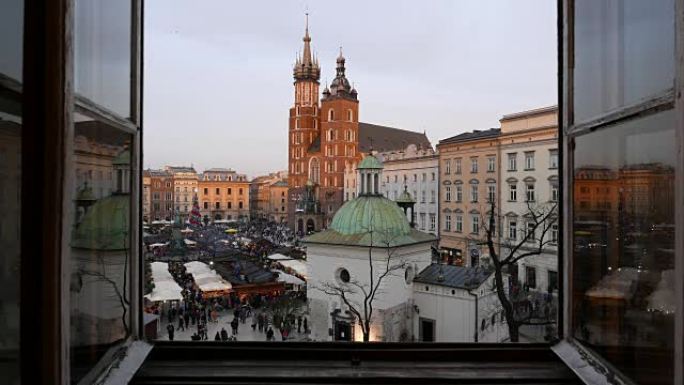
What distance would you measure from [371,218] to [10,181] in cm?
851

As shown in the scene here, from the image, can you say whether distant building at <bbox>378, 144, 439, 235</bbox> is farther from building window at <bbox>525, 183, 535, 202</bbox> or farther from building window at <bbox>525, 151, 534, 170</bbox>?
building window at <bbox>525, 183, 535, 202</bbox>

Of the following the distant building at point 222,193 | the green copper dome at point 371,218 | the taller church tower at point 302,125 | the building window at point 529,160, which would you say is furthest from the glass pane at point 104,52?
the taller church tower at point 302,125

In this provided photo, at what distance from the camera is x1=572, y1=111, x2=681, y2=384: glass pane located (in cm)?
86

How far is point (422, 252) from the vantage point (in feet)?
27.5

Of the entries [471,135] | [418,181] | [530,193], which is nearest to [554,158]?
[530,193]

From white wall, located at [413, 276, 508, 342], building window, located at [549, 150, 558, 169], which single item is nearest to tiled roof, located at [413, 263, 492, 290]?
white wall, located at [413, 276, 508, 342]

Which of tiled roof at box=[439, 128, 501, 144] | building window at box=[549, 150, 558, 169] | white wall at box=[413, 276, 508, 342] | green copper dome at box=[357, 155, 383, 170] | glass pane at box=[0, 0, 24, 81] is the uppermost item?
tiled roof at box=[439, 128, 501, 144]

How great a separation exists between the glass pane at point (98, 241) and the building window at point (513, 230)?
11.1 feet

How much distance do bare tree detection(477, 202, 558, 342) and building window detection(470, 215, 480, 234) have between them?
602 mm

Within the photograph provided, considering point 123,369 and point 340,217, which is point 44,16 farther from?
point 340,217

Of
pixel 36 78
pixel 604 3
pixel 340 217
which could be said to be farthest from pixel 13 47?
pixel 340 217

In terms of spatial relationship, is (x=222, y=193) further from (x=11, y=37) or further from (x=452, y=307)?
(x=11, y=37)

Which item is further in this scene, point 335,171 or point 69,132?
point 335,171

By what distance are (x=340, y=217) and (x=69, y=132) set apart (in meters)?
8.52
